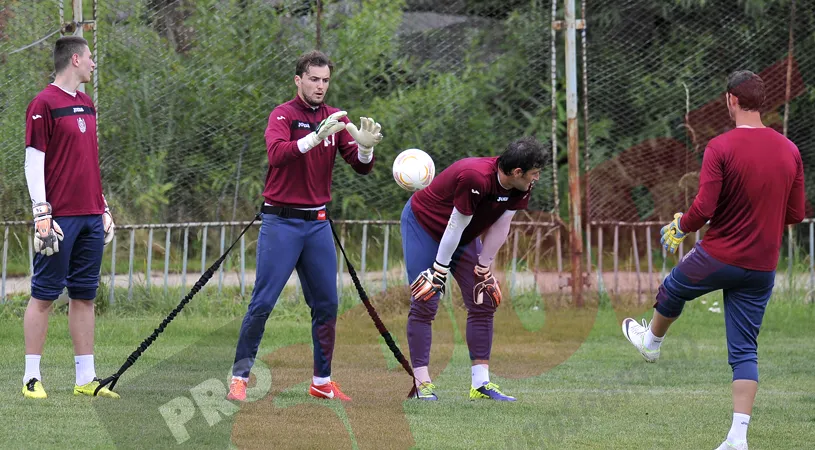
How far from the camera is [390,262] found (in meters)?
9.60

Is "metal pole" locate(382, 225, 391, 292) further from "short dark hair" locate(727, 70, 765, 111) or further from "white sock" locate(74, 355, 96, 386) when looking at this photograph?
"short dark hair" locate(727, 70, 765, 111)

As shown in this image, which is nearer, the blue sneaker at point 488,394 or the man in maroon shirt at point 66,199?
the man in maroon shirt at point 66,199

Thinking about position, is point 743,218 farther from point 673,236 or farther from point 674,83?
point 674,83

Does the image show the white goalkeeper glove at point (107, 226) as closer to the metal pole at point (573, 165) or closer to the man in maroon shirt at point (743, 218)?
the man in maroon shirt at point (743, 218)

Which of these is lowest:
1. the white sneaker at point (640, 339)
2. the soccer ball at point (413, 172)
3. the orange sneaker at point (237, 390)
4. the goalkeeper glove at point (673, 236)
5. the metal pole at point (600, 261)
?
the orange sneaker at point (237, 390)

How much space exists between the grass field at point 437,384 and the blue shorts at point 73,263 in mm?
539

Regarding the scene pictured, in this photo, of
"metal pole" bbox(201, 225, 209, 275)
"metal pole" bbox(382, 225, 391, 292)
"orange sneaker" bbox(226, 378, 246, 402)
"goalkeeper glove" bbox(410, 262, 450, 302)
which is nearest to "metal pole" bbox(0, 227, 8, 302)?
"metal pole" bbox(201, 225, 209, 275)

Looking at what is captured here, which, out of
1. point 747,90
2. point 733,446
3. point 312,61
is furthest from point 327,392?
point 747,90

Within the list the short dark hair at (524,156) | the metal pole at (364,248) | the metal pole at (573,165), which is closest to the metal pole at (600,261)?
the metal pole at (573,165)

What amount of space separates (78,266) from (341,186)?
425cm

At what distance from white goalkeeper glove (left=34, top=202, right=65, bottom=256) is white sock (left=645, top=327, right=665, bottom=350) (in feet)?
9.80

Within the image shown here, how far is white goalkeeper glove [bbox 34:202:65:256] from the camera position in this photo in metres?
5.27

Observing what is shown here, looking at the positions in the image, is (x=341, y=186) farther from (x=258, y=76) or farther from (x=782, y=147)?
(x=782, y=147)

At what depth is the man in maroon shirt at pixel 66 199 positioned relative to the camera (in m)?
5.38
